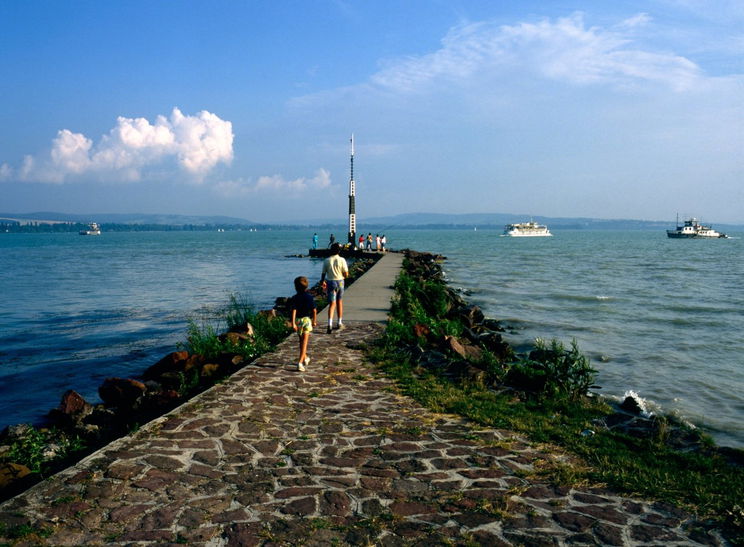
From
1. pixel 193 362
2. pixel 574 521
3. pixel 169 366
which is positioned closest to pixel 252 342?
pixel 193 362

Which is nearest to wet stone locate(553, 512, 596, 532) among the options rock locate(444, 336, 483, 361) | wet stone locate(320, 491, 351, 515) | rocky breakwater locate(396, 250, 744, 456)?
wet stone locate(320, 491, 351, 515)

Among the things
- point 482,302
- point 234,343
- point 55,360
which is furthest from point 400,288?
point 55,360

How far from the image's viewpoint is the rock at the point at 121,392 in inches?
331

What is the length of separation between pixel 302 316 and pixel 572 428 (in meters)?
4.14

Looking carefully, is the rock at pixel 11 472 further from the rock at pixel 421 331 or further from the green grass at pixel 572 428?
the rock at pixel 421 331

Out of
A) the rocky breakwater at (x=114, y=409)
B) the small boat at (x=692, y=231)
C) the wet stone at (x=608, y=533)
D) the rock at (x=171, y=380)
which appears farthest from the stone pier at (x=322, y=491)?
the small boat at (x=692, y=231)

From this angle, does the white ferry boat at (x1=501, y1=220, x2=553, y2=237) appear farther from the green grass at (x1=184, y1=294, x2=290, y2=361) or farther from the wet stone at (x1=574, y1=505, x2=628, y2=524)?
the wet stone at (x1=574, y1=505, x2=628, y2=524)

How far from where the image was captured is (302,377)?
8070mm

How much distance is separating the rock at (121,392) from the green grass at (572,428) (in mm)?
3775

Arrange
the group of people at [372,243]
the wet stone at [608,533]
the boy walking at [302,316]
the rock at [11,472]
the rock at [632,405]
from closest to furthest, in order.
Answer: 1. the wet stone at [608,533]
2. the rock at [11,472]
3. the boy walking at [302,316]
4. the rock at [632,405]
5. the group of people at [372,243]

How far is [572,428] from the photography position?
655cm

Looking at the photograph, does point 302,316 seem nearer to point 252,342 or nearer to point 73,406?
point 252,342

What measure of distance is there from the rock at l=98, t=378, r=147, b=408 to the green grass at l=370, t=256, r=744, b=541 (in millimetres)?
3775

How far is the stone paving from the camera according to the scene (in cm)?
392
